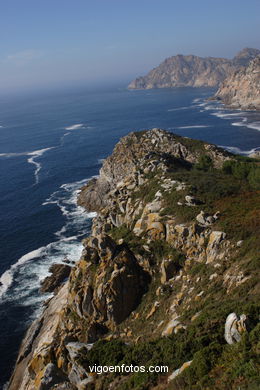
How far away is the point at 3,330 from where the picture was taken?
53.2 metres

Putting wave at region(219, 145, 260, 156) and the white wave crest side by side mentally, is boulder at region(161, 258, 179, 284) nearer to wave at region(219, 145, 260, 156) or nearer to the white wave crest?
the white wave crest

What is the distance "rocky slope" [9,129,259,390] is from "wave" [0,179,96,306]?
9688 millimetres

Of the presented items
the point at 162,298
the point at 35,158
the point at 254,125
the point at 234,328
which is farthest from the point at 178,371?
the point at 254,125

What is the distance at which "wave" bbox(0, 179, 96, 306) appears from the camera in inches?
2422

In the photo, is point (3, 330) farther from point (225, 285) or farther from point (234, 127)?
point (234, 127)

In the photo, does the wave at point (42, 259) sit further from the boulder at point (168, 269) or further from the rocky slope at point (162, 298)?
the boulder at point (168, 269)

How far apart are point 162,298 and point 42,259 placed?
142ft

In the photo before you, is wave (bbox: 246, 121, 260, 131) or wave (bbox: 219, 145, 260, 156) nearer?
wave (bbox: 219, 145, 260, 156)

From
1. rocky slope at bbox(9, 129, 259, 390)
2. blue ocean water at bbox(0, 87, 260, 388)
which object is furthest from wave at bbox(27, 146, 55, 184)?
rocky slope at bbox(9, 129, 259, 390)

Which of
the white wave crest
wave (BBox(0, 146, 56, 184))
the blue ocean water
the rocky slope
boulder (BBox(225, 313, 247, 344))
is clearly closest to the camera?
boulder (BBox(225, 313, 247, 344))

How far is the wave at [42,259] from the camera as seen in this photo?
61.5 m

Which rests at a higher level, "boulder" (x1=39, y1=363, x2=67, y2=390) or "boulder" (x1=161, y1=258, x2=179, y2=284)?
"boulder" (x1=161, y1=258, x2=179, y2=284)

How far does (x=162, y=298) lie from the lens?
35.5m

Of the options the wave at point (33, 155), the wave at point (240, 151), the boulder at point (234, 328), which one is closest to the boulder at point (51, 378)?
the boulder at point (234, 328)
